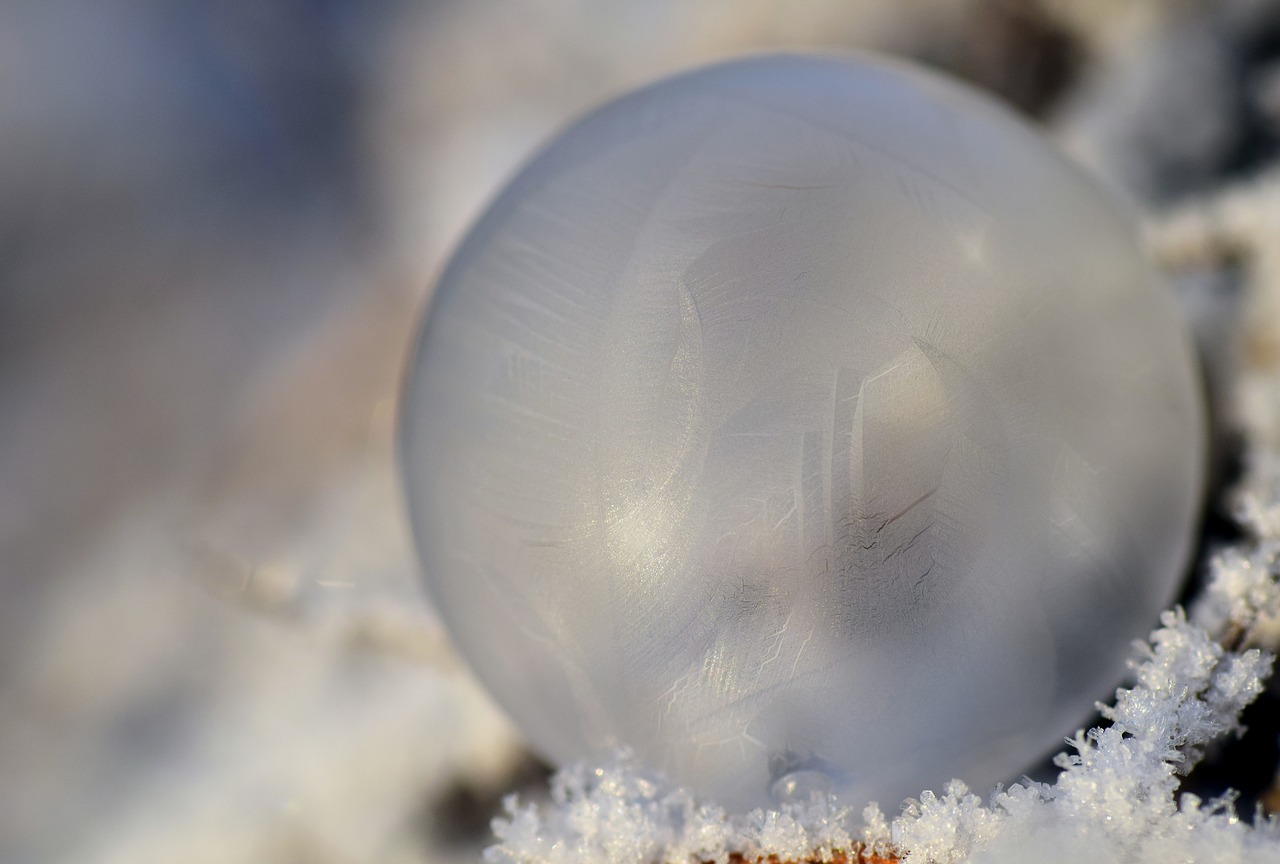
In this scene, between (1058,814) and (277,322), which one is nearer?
(1058,814)

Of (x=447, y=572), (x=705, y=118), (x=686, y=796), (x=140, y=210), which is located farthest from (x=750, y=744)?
(x=140, y=210)

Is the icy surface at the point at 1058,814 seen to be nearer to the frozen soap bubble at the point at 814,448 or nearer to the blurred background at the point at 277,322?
the frozen soap bubble at the point at 814,448

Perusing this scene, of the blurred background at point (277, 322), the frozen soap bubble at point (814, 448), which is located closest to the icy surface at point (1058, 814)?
the frozen soap bubble at point (814, 448)

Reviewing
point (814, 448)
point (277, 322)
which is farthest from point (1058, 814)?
point (277, 322)

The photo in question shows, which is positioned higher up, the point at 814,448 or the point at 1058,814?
the point at 814,448

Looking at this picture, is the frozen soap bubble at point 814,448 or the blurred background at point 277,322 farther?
the blurred background at point 277,322

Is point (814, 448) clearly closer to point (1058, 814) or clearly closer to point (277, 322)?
point (1058, 814)

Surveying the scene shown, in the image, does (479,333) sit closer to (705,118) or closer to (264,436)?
(705,118)
